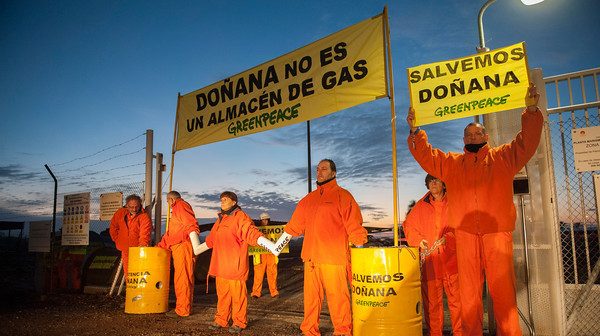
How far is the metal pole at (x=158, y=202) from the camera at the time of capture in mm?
9164

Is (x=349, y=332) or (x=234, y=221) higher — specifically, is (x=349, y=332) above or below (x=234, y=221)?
below

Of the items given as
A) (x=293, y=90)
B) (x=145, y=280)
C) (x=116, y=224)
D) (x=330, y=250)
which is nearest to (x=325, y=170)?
(x=330, y=250)

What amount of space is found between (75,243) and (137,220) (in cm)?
260

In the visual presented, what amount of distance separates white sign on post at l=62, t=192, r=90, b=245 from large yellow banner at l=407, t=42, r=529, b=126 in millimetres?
7853

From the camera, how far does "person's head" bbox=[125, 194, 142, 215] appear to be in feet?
27.7

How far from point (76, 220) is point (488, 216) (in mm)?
9105

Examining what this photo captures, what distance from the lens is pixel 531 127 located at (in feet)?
12.7

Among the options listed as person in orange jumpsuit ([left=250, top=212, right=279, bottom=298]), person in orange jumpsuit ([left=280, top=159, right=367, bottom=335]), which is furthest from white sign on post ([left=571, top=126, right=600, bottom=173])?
person in orange jumpsuit ([left=250, top=212, right=279, bottom=298])

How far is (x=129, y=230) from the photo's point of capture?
27.6 feet

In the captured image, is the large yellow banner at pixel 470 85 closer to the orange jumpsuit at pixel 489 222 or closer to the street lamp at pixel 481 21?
the street lamp at pixel 481 21

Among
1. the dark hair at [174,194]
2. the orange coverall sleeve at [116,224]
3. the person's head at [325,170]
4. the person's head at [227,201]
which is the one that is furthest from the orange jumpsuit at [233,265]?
the orange coverall sleeve at [116,224]

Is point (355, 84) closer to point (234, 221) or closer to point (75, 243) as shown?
point (234, 221)

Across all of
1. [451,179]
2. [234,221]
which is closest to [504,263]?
[451,179]

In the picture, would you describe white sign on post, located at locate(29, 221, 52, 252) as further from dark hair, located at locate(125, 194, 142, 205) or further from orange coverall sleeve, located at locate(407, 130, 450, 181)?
orange coverall sleeve, located at locate(407, 130, 450, 181)
